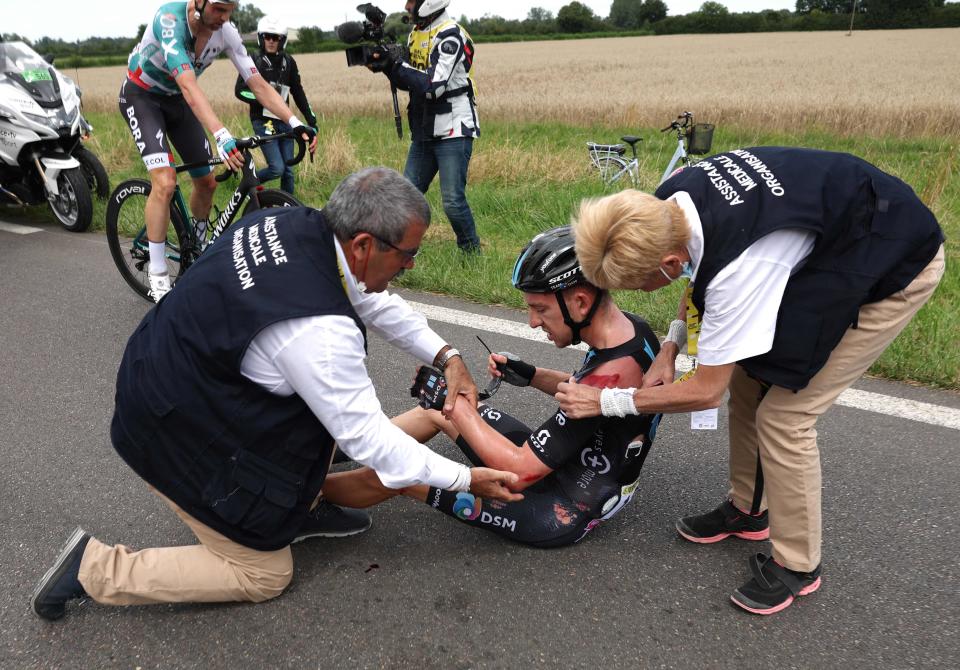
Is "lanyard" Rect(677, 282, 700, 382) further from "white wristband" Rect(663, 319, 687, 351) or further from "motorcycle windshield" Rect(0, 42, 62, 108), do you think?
"motorcycle windshield" Rect(0, 42, 62, 108)

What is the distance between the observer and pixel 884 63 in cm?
2625

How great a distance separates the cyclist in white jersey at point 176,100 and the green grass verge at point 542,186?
64.9 inches

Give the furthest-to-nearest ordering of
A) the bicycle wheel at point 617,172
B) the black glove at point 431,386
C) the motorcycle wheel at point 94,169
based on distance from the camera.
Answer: the bicycle wheel at point 617,172, the motorcycle wheel at point 94,169, the black glove at point 431,386

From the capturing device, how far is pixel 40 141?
6.87 m

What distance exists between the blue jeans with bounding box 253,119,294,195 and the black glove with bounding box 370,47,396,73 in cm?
214

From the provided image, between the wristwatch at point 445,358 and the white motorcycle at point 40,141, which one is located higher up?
the white motorcycle at point 40,141

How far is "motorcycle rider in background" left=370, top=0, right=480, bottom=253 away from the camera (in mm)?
5215

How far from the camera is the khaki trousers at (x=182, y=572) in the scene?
2.31 m

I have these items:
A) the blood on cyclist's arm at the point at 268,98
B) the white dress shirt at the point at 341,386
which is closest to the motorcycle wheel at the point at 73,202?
the blood on cyclist's arm at the point at 268,98

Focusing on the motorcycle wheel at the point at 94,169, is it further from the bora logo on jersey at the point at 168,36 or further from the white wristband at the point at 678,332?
the white wristband at the point at 678,332

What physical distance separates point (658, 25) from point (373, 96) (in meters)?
51.2

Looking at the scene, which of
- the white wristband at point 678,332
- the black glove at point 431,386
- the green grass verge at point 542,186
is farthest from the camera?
the green grass verge at point 542,186

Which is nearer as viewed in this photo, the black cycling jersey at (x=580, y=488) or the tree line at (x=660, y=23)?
the black cycling jersey at (x=580, y=488)

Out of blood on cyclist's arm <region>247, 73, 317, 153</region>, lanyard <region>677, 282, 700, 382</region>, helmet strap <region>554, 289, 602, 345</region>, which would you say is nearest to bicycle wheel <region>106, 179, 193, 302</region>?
blood on cyclist's arm <region>247, 73, 317, 153</region>
